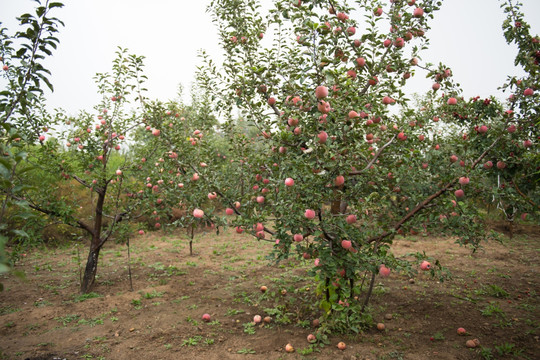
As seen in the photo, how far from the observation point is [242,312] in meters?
3.67

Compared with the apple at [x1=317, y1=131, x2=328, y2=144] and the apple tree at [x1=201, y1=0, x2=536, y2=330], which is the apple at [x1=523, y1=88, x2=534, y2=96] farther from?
the apple at [x1=317, y1=131, x2=328, y2=144]

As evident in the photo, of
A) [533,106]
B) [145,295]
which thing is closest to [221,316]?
[145,295]

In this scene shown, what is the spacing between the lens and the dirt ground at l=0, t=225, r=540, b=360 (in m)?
2.83

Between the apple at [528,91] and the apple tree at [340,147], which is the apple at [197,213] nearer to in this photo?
the apple tree at [340,147]

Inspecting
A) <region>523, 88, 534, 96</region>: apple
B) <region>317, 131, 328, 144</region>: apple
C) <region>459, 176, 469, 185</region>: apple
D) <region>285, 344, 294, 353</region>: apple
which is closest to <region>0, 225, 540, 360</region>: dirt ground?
<region>285, 344, 294, 353</region>: apple

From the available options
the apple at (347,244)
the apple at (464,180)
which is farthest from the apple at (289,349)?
the apple at (464,180)

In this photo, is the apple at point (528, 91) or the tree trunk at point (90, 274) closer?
the apple at point (528, 91)

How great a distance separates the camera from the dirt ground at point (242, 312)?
2.83 meters

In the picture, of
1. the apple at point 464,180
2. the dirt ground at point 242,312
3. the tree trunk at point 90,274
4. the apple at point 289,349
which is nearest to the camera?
the apple at point 464,180

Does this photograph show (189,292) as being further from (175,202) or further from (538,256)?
(538,256)

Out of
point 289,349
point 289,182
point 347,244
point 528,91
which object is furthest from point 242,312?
point 528,91

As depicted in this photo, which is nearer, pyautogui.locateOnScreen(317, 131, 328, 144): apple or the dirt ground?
pyautogui.locateOnScreen(317, 131, 328, 144): apple

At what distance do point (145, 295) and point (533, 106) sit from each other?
15.6ft

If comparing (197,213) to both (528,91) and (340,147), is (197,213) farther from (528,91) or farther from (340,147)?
(528,91)
